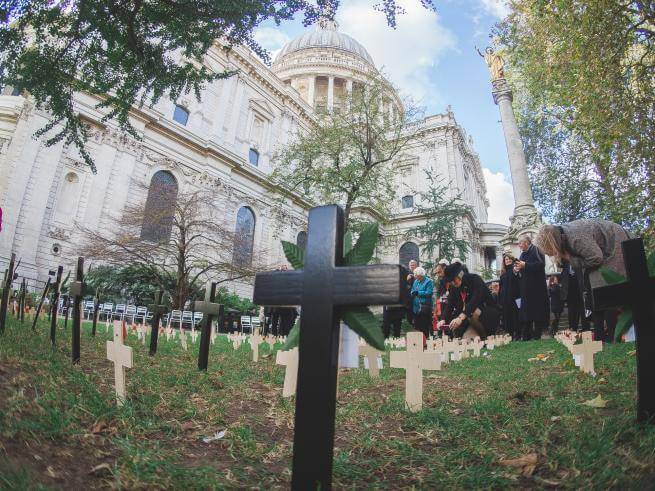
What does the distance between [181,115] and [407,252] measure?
2306 centimetres

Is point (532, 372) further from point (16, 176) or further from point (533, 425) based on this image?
point (16, 176)

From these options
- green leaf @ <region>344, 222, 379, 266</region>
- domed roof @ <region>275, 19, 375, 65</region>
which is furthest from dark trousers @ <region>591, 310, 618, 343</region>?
domed roof @ <region>275, 19, 375, 65</region>

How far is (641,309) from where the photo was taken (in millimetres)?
1620

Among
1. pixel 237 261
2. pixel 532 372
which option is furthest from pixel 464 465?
pixel 237 261

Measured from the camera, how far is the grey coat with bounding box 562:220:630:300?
411 cm

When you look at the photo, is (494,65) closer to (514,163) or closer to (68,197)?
(514,163)

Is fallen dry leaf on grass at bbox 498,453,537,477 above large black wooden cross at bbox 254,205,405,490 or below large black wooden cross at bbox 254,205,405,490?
below

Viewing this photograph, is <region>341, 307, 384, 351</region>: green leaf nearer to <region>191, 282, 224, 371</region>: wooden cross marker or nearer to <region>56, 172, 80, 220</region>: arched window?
<region>191, 282, 224, 371</region>: wooden cross marker

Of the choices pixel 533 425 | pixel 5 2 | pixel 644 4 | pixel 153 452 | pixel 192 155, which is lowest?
pixel 153 452

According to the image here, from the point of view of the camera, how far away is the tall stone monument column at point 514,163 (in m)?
16.0

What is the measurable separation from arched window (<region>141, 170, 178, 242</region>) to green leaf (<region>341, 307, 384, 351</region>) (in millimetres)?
17110

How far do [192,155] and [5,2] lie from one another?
68.8 ft

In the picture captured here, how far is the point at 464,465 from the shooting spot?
1524 mm

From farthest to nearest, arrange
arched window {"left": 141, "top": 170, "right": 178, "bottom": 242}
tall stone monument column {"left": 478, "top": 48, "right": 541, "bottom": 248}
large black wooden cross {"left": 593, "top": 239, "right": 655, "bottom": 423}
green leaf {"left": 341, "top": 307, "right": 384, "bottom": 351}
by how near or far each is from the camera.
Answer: arched window {"left": 141, "top": 170, "right": 178, "bottom": 242}, tall stone monument column {"left": 478, "top": 48, "right": 541, "bottom": 248}, large black wooden cross {"left": 593, "top": 239, "right": 655, "bottom": 423}, green leaf {"left": 341, "top": 307, "right": 384, "bottom": 351}
